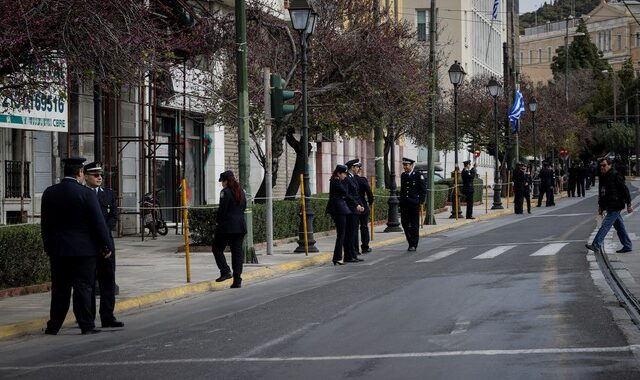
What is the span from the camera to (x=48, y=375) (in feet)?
32.2

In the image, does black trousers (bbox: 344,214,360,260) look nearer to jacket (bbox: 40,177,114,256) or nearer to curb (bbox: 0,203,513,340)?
curb (bbox: 0,203,513,340)

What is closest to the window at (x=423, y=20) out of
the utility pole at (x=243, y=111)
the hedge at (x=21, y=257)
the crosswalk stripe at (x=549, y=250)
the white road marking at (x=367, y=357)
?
the crosswalk stripe at (x=549, y=250)

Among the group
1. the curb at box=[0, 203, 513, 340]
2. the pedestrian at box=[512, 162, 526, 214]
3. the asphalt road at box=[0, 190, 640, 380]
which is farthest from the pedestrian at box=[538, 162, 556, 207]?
the asphalt road at box=[0, 190, 640, 380]

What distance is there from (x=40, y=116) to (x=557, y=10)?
155389 millimetres

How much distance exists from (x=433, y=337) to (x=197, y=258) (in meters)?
12.4

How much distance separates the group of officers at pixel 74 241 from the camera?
12672mm

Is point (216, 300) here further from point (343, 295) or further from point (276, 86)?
point (276, 86)

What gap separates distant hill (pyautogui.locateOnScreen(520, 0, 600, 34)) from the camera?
168000 millimetres

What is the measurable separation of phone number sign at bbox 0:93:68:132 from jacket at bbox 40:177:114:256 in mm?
9585

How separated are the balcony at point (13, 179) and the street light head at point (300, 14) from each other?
6.60 metres

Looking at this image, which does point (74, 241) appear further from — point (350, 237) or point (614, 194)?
point (614, 194)

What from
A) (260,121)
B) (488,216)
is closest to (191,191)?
(260,121)

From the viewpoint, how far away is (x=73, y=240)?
41.5 feet

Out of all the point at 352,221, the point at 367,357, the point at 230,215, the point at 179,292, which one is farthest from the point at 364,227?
the point at 367,357
